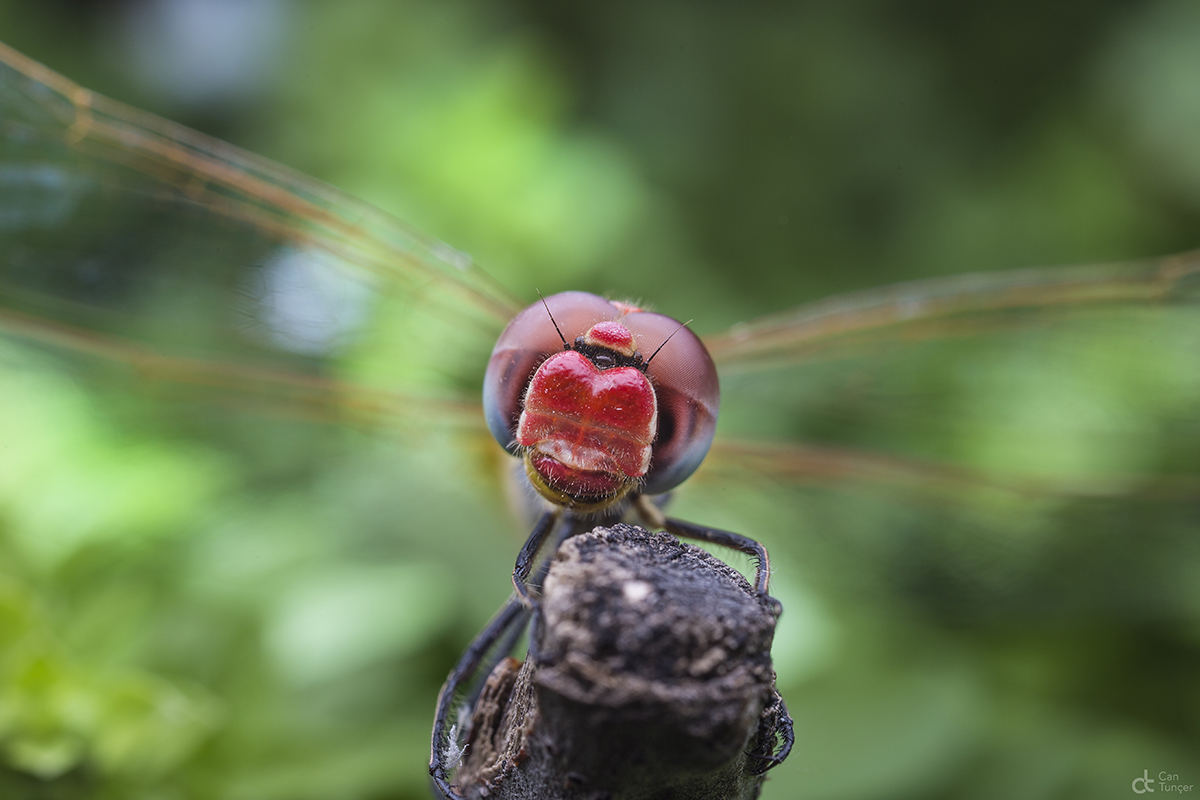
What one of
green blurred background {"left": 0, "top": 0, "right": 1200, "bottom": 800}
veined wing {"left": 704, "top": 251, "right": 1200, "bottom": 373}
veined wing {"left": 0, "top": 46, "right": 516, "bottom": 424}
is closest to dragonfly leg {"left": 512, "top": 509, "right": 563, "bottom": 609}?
green blurred background {"left": 0, "top": 0, "right": 1200, "bottom": 800}

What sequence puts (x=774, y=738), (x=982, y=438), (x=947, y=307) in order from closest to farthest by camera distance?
1. (x=774, y=738)
2. (x=947, y=307)
3. (x=982, y=438)

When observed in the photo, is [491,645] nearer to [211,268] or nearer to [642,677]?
[642,677]

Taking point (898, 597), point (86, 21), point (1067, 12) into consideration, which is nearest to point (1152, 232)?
point (1067, 12)

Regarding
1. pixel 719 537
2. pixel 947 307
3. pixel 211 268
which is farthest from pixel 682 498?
pixel 211 268

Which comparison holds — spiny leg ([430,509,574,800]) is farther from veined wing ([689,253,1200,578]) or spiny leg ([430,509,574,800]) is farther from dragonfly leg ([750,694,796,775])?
veined wing ([689,253,1200,578])

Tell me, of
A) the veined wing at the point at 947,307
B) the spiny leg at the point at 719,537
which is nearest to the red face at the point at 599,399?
the spiny leg at the point at 719,537

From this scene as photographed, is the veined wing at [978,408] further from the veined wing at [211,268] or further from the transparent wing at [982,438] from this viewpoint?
the veined wing at [211,268]
